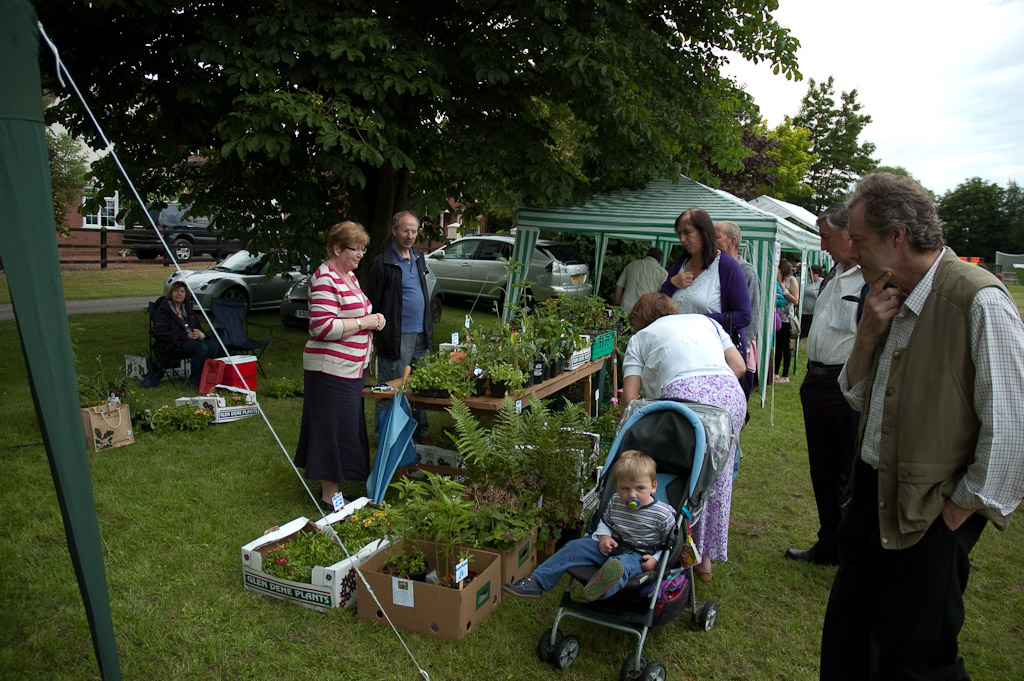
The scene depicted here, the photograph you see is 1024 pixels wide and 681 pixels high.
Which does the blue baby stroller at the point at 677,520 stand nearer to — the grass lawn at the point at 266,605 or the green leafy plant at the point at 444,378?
the grass lawn at the point at 266,605

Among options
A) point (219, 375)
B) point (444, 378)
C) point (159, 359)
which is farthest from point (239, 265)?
point (444, 378)

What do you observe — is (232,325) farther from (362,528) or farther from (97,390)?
(362,528)

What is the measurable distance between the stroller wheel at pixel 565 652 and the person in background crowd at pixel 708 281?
7.73 ft

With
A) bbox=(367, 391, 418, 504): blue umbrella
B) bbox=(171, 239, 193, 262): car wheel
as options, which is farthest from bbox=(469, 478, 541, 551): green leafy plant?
bbox=(171, 239, 193, 262): car wheel

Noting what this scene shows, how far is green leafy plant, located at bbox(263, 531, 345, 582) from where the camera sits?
3.60 m

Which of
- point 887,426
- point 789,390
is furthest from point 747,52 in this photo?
point 887,426

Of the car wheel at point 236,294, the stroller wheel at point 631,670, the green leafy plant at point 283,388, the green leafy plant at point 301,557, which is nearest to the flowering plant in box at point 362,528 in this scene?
the green leafy plant at point 301,557

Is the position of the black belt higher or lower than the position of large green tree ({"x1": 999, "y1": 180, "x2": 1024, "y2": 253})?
lower

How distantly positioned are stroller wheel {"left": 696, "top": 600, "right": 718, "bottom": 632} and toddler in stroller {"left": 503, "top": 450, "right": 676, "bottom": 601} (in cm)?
58

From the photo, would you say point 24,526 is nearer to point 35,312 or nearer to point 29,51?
point 35,312

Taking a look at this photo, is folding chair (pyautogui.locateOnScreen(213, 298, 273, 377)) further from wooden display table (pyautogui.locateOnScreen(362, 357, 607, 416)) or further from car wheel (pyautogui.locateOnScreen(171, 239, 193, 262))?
car wheel (pyautogui.locateOnScreen(171, 239, 193, 262))

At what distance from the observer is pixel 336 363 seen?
449 centimetres

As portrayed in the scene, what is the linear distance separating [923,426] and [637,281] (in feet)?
22.7

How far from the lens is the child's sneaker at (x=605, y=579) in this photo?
9.68 feet
